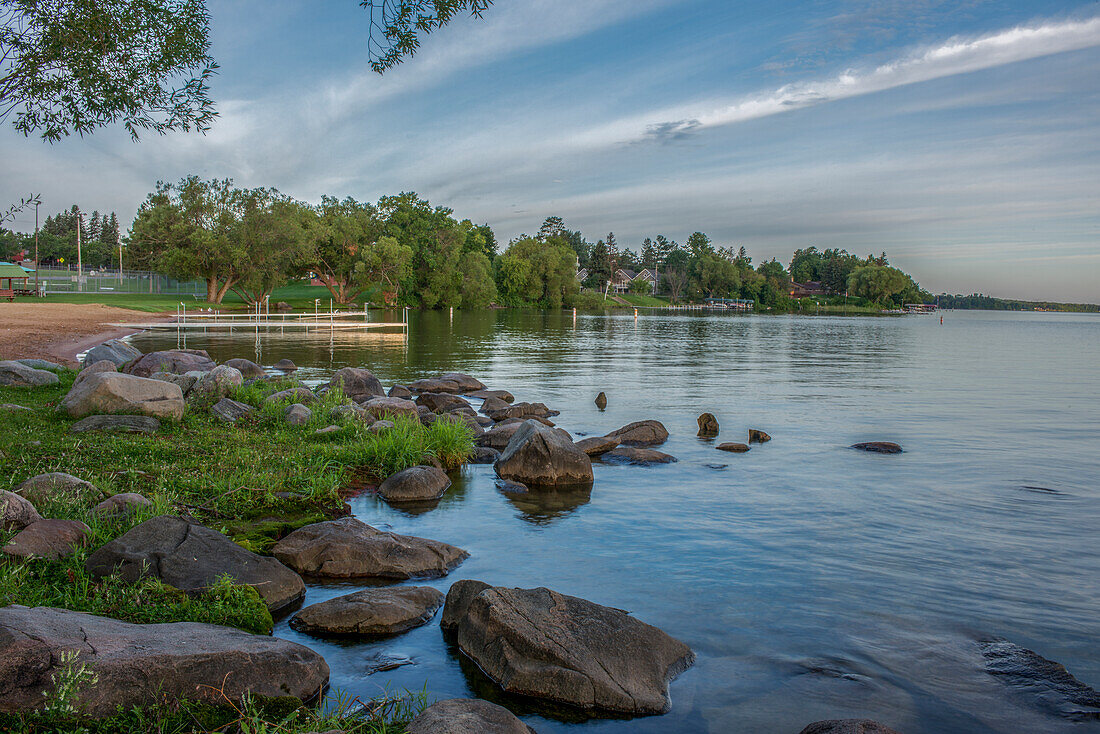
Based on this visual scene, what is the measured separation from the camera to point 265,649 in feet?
18.2

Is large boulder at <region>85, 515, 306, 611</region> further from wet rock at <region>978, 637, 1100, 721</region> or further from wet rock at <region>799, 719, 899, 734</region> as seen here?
wet rock at <region>978, 637, 1100, 721</region>

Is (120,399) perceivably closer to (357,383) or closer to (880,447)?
(357,383)

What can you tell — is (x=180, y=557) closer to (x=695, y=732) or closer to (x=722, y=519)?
(x=695, y=732)

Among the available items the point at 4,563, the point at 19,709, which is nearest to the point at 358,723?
the point at 19,709

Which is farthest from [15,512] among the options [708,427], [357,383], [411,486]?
[708,427]

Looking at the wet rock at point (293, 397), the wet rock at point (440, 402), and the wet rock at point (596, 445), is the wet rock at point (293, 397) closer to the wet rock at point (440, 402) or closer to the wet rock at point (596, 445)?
the wet rock at point (440, 402)

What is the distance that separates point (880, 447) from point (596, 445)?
23.0ft

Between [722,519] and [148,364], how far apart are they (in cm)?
1632

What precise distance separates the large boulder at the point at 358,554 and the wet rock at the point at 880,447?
474 inches

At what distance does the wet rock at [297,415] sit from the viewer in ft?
48.9

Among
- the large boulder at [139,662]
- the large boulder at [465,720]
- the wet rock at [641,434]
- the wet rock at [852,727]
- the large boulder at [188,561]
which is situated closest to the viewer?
the large boulder at [139,662]

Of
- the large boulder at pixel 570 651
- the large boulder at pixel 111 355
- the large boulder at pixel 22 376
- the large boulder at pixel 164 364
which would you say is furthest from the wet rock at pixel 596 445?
the large boulder at pixel 111 355

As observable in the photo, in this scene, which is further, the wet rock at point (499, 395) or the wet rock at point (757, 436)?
the wet rock at point (499, 395)

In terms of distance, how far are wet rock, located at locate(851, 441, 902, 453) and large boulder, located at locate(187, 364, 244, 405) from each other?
14706mm
